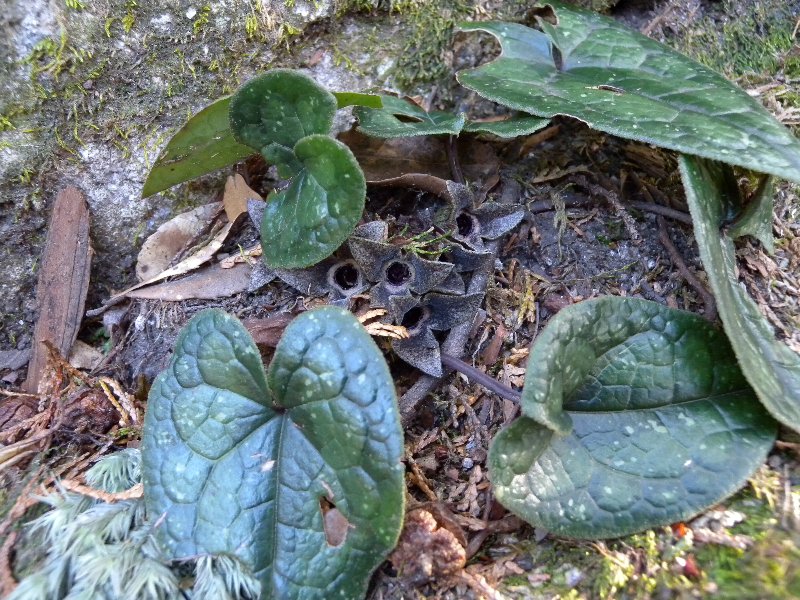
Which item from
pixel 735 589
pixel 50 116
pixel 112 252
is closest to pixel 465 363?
pixel 735 589

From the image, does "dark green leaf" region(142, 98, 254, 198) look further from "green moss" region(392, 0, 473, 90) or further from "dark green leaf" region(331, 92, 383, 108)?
"green moss" region(392, 0, 473, 90)

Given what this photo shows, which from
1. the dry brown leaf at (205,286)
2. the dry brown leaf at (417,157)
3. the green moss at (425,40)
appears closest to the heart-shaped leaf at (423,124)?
the dry brown leaf at (417,157)

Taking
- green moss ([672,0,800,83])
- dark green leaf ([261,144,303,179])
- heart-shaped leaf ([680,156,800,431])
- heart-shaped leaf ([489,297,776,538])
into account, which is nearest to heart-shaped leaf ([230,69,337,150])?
dark green leaf ([261,144,303,179])

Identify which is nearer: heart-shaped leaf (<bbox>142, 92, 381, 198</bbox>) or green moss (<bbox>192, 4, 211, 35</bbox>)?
heart-shaped leaf (<bbox>142, 92, 381, 198</bbox>)

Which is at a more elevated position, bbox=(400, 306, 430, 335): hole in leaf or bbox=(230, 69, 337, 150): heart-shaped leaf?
bbox=(230, 69, 337, 150): heart-shaped leaf

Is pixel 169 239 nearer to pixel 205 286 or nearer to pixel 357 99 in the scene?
pixel 205 286

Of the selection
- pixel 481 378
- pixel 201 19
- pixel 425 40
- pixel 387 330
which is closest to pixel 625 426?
pixel 481 378
